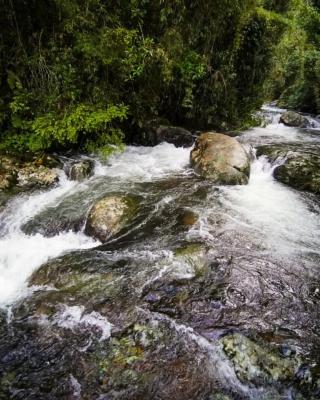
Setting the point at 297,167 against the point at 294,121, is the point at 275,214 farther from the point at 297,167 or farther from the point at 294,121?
the point at 294,121

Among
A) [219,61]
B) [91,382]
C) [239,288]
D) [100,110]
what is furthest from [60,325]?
[219,61]

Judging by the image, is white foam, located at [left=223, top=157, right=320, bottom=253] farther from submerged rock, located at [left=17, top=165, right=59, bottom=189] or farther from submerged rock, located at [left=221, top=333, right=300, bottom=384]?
submerged rock, located at [left=17, top=165, right=59, bottom=189]

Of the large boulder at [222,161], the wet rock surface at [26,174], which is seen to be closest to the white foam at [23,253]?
the wet rock surface at [26,174]

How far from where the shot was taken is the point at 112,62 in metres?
6.97

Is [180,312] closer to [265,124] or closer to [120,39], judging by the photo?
[120,39]

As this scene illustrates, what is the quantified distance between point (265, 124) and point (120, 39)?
6648 mm

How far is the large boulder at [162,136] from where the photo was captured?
29.1 ft

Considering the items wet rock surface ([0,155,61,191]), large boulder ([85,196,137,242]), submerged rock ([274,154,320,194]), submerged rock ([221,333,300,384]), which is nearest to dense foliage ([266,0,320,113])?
submerged rock ([274,154,320,194])

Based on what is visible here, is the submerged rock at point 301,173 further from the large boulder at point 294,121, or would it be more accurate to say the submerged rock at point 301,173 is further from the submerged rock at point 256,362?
the large boulder at point 294,121

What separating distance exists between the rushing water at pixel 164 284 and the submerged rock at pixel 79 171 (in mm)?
309

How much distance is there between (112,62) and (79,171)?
87.8 inches

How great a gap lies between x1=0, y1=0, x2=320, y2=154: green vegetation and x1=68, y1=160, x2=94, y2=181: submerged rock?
0.53m

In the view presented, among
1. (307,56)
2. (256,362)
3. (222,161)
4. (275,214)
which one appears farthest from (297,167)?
(307,56)

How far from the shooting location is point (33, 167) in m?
7.05
